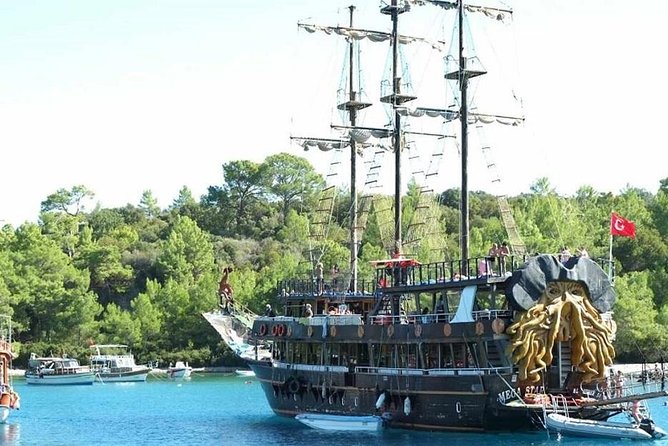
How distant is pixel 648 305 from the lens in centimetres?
9425

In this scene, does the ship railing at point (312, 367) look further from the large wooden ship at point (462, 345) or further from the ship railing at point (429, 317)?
the ship railing at point (429, 317)

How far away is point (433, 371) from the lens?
49.4m

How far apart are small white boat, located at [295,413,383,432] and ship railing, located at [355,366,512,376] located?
2122 mm

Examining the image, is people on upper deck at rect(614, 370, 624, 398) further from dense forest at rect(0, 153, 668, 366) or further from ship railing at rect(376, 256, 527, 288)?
dense forest at rect(0, 153, 668, 366)

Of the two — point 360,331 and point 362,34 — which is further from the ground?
point 362,34

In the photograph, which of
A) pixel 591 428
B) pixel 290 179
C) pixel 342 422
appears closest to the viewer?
pixel 591 428

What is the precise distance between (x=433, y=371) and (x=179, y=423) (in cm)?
1645

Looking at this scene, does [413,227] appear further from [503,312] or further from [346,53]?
[503,312]

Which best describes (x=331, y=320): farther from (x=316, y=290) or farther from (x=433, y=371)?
(x=433, y=371)

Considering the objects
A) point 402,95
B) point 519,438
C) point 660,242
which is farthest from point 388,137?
point 660,242

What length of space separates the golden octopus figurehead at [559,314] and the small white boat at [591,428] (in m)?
1.85

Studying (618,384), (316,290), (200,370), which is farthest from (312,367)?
(200,370)

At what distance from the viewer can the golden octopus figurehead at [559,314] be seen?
45.7m

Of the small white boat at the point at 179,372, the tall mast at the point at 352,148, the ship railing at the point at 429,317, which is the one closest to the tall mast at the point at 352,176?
the tall mast at the point at 352,148
